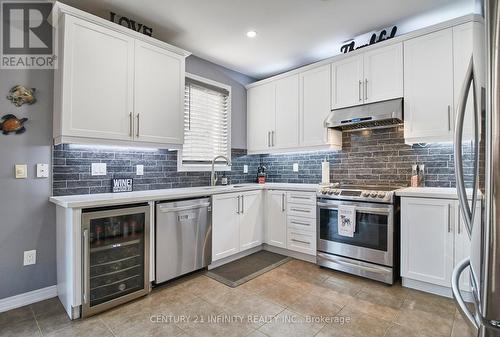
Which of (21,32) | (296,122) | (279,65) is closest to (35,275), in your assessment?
(21,32)

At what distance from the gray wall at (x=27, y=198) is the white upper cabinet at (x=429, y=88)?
3.53 meters

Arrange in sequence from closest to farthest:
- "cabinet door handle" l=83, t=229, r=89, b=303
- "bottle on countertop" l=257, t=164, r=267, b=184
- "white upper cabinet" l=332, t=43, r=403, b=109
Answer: "cabinet door handle" l=83, t=229, r=89, b=303 < "white upper cabinet" l=332, t=43, r=403, b=109 < "bottle on countertop" l=257, t=164, r=267, b=184

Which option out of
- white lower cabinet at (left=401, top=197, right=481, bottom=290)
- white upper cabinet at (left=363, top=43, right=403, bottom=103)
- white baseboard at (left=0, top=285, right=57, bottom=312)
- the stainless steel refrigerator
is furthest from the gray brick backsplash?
the stainless steel refrigerator

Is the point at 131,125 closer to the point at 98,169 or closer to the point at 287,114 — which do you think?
the point at 98,169

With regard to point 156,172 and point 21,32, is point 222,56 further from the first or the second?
point 21,32

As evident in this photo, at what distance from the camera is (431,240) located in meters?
2.41

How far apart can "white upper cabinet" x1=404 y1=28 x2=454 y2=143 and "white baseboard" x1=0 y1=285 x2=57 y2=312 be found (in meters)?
3.79

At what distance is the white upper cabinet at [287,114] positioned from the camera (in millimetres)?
3756

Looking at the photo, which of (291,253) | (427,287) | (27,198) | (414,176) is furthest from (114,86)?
(427,287)

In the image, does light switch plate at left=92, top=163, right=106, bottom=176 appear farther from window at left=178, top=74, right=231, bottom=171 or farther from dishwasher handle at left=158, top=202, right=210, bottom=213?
window at left=178, top=74, right=231, bottom=171

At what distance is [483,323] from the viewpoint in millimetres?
724

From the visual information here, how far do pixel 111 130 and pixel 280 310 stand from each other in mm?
2200

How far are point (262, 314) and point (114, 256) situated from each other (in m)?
1.32

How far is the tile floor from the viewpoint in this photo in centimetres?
189
